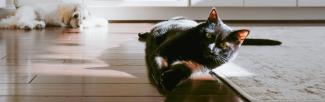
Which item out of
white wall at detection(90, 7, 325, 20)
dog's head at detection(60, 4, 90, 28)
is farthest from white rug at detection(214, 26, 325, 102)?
white wall at detection(90, 7, 325, 20)

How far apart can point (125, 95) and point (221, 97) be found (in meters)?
0.21

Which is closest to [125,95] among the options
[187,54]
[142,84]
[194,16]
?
[142,84]

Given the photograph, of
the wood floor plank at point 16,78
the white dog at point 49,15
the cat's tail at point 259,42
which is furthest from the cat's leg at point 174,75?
the white dog at point 49,15

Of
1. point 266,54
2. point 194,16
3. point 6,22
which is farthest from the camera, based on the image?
point 194,16

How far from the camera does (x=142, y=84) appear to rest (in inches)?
46.9

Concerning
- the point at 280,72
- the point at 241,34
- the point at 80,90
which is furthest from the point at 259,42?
the point at 80,90

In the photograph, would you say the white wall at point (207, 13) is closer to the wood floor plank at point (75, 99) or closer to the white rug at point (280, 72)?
the white rug at point (280, 72)

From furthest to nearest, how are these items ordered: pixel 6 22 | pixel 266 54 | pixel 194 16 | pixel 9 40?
pixel 194 16, pixel 6 22, pixel 9 40, pixel 266 54

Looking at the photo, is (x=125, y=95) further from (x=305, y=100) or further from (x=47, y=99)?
(x=305, y=100)

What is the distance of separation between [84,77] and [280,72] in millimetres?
536

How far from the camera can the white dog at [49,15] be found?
9.97ft

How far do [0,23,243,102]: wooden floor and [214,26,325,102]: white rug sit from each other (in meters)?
0.06

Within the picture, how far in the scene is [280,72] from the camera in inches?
53.5

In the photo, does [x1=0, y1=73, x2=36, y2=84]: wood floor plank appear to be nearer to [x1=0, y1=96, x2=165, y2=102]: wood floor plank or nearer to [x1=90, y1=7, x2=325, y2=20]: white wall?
[x1=0, y1=96, x2=165, y2=102]: wood floor plank
